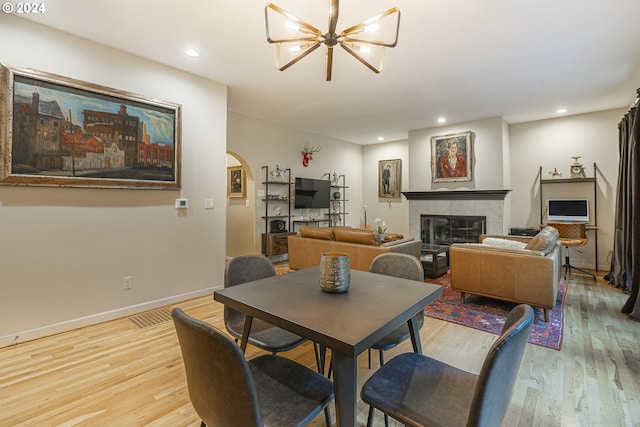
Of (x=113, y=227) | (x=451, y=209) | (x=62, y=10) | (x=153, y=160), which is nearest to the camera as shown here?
(x=62, y=10)

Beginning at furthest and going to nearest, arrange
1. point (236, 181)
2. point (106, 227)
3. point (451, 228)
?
point (236, 181) → point (451, 228) → point (106, 227)

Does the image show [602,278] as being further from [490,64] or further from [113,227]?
[113,227]

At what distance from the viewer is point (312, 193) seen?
6395mm

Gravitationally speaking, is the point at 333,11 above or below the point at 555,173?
above

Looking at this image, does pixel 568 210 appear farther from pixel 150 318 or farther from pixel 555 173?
pixel 150 318

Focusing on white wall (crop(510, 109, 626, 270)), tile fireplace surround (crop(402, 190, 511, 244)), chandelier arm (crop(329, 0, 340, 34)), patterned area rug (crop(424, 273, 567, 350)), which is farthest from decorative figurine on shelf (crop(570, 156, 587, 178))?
chandelier arm (crop(329, 0, 340, 34))

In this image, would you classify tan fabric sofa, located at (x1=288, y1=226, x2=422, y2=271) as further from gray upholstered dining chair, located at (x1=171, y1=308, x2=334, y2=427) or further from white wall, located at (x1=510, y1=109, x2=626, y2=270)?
white wall, located at (x1=510, y1=109, x2=626, y2=270)

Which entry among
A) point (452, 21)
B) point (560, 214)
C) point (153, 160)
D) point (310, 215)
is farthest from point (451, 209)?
point (153, 160)

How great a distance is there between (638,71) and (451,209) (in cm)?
314

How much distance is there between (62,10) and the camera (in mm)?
2412

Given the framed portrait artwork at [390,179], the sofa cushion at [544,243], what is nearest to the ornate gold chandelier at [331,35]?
the sofa cushion at [544,243]

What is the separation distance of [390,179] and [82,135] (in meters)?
6.33

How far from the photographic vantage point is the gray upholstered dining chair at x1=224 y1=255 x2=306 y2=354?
1.63 m

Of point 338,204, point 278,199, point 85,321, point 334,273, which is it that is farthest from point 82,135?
point 338,204
